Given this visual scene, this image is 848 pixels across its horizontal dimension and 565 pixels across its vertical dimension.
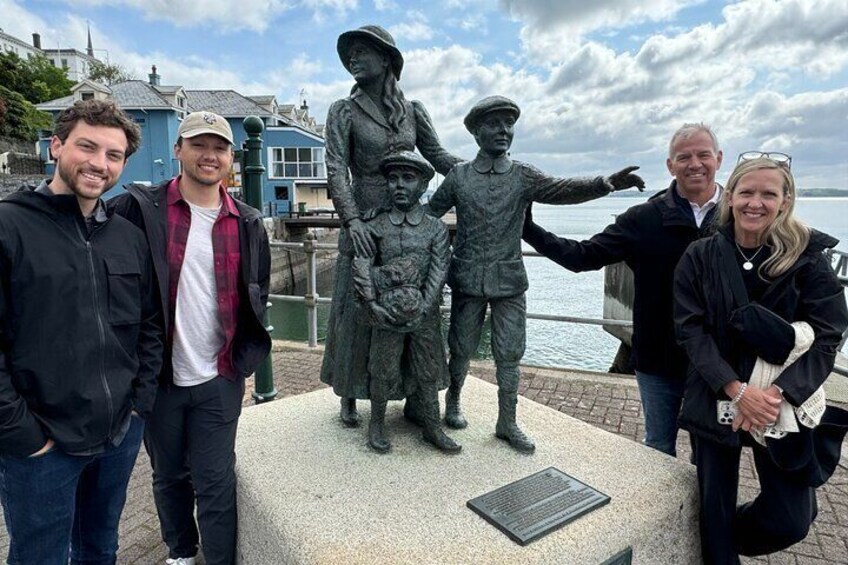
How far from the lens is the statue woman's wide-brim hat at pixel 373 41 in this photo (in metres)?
2.87

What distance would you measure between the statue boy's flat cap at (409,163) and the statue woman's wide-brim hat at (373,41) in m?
0.63

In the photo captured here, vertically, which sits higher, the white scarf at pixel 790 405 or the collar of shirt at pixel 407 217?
the collar of shirt at pixel 407 217

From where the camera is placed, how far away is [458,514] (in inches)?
94.0

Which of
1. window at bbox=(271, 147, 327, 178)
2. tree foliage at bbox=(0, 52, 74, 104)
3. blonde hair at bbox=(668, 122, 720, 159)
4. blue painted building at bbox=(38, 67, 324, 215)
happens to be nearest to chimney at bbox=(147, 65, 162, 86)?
blue painted building at bbox=(38, 67, 324, 215)

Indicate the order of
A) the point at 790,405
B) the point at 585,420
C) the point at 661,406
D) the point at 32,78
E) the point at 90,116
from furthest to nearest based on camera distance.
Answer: the point at 32,78 → the point at 585,420 → the point at 661,406 → the point at 790,405 → the point at 90,116

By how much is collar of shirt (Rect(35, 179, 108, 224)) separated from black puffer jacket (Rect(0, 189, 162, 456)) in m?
0.03

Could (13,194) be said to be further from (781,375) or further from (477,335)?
(781,375)

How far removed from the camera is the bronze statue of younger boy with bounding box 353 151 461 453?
2705 mm

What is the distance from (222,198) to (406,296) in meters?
0.95

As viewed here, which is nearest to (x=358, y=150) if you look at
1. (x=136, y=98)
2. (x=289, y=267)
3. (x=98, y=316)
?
(x=98, y=316)

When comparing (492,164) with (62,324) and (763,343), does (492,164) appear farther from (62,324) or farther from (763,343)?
(62,324)

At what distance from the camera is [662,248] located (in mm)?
2875

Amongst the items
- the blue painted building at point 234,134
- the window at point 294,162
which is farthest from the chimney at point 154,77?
the window at point 294,162

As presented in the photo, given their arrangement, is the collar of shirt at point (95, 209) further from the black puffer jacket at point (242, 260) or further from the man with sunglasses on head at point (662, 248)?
the man with sunglasses on head at point (662, 248)
